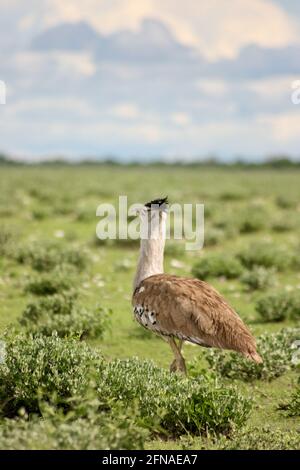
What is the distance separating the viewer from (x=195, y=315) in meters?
7.27

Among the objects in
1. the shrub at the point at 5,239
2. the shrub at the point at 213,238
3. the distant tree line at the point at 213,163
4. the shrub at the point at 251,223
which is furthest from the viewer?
the distant tree line at the point at 213,163

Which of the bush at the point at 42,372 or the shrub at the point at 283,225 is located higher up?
the shrub at the point at 283,225

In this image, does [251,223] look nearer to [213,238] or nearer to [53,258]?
[213,238]

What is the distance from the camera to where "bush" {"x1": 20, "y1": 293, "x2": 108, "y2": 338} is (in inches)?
378

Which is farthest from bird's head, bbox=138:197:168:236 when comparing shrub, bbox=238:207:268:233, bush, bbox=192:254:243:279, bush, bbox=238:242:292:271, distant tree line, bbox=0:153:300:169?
distant tree line, bbox=0:153:300:169

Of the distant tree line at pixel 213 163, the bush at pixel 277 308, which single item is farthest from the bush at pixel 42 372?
the distant tree line at pixel 213 163

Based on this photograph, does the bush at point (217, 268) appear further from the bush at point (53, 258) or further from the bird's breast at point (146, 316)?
the bird's breast at point (146, 316)

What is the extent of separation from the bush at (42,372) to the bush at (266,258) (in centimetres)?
931

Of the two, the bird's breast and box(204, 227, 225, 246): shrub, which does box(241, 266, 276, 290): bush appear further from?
the bird's breast

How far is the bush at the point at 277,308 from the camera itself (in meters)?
11.6

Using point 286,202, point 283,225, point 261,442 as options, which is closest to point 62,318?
point 261,442

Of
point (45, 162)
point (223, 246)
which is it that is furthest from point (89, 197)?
point (45, 162)

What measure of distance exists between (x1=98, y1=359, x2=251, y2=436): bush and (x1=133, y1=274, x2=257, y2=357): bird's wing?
435mm

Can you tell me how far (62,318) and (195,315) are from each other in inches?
113
